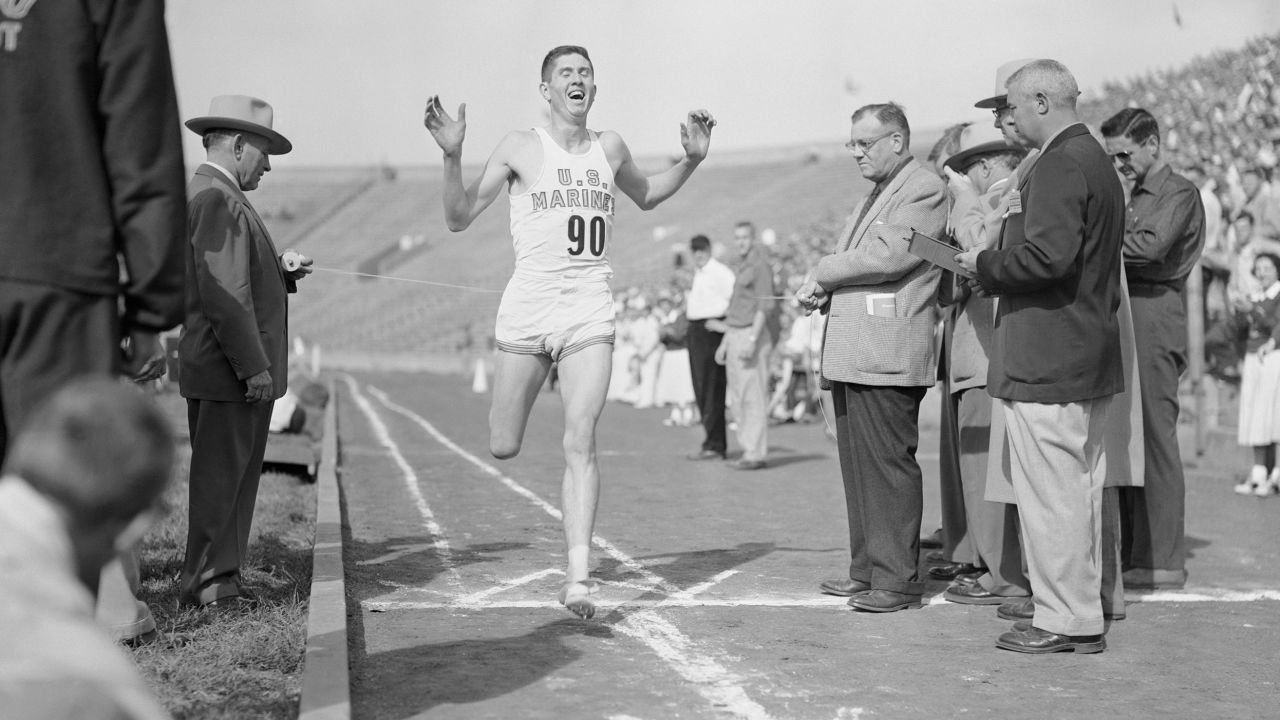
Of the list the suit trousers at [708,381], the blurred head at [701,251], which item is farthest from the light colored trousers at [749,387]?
the blurred head at [701,251]

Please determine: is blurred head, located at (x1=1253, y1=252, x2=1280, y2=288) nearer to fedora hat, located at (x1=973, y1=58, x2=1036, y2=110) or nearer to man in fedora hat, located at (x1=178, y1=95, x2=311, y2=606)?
fedora hat, located at (x1=973, y1=58, x2=1036, y2=110)

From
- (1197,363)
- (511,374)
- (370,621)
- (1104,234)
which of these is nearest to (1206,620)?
(1104,234)

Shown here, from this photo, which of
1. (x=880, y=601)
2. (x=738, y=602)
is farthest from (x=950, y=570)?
(x=738, y=602)

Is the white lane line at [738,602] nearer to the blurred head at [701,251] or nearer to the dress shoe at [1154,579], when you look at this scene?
the dress shoe at [1154,579]

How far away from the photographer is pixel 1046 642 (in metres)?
5.57

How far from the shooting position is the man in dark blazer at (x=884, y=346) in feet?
21.1

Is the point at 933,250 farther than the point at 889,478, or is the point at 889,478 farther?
the point at 889,478

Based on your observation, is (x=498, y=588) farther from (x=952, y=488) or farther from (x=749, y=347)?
(x=749, y=347)

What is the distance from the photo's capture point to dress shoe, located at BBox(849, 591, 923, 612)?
6344mm

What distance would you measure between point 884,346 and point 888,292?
0.89 feet

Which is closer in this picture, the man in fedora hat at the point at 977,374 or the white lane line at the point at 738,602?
the white lane line at the point at 738,602

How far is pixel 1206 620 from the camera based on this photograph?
6.33 m

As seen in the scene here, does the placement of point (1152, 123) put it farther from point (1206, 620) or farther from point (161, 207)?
point (161, 207)

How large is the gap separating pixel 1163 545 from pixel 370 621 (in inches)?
157
